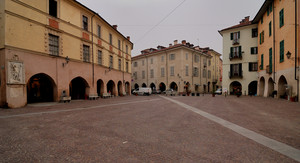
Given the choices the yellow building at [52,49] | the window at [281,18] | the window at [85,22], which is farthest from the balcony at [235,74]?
the window at [85,22]

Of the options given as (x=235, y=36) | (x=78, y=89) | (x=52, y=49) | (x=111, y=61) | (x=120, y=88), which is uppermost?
(x=235, y=36)

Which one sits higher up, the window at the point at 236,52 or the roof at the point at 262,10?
the roof at the point at 262,10

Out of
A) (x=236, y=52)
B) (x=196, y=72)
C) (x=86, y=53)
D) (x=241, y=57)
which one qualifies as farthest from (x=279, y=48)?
(x=86, y=53)

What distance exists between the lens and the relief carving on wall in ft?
33.4

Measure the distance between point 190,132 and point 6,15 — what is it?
15.1m

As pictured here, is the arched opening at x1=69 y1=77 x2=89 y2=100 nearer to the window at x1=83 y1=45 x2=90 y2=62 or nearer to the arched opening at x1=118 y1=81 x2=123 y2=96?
the window at x1=83 y1=45 x2=90 y2=62

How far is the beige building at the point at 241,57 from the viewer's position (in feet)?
85.4

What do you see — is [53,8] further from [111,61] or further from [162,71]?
[162,71]

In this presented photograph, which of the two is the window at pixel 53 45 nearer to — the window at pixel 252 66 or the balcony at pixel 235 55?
the balcony at pixel 235 55

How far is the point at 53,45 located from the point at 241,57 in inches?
1227

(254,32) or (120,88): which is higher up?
(254,32)

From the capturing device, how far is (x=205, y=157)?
3.06 metres

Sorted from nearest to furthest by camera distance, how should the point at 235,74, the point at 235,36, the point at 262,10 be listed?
the point at 262,10
the point at 235,74
the point at 235,36

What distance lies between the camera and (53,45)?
13844 mm
